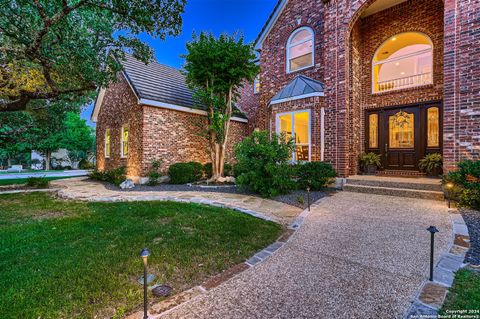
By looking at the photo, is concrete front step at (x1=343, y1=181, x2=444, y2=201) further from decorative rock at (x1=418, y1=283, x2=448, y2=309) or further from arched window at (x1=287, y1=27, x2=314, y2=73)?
arched window at (x1=287, y1=27, x2=314, y2=73)

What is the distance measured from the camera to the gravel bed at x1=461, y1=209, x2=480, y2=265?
308 centimetres

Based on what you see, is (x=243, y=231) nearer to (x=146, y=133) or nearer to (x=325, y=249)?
(x=325, y=249)

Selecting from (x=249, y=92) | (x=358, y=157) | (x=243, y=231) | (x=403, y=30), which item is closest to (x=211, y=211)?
(x=243, y=231)

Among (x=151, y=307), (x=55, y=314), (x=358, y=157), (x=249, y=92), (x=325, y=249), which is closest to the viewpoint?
(x=55, y=314)

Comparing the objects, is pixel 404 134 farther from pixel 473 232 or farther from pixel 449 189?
pixel 473 232

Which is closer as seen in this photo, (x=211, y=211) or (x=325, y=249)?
(x=325, y=249)

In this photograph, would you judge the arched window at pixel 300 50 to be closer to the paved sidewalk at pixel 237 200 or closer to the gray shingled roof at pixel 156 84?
the gray shingled roof at pixel 156 84

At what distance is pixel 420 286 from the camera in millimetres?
2475

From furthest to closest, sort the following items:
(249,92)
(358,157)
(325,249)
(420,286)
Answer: (249,92), (358,157), (325,249), (420,286)

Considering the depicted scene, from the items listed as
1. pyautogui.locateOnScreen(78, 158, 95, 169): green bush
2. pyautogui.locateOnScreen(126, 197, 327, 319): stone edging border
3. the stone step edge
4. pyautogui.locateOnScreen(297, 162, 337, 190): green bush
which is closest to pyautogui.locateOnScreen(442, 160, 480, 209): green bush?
the stone step edge

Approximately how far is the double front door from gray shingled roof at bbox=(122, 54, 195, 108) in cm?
878

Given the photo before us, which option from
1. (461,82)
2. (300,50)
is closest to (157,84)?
(300,50)

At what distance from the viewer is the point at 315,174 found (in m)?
7.87

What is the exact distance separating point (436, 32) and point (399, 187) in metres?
6.34
